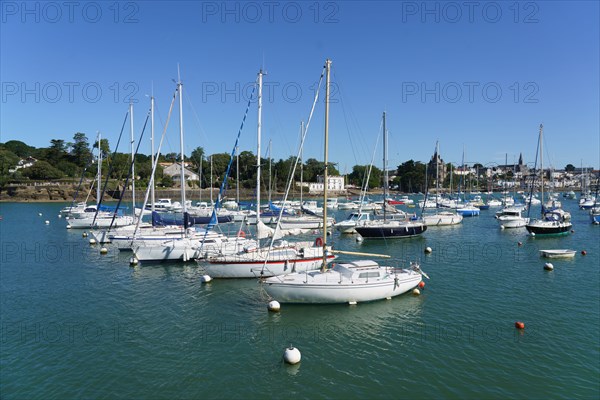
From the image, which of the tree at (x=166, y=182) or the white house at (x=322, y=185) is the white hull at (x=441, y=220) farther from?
the tree at (x=166, y=182)

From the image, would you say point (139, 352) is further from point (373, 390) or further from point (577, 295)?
point (577, 295)

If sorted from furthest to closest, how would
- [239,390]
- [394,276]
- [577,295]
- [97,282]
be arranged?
[97,282]
[577,295]
[394,276]
[239,390]

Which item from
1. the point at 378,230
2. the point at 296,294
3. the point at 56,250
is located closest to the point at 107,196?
the point at 56,250

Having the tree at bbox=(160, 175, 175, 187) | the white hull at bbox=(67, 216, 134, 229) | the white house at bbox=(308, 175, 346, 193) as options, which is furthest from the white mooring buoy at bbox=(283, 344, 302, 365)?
the white house at bbox=(308, 175, 346, 193)

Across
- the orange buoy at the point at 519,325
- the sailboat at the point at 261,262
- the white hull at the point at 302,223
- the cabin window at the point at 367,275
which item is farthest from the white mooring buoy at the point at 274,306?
the white hull at the point at 302,223

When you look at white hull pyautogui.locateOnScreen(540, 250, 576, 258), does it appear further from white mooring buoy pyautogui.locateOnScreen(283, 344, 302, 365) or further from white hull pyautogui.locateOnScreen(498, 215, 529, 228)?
white mooring buoy pyautogui.locateOnScreen(283, 344, 302, 365)

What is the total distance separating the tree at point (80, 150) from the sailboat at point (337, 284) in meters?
163

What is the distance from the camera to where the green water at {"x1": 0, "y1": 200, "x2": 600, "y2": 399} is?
1598cm

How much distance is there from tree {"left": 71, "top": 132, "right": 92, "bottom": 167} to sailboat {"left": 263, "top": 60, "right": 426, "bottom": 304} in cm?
16258

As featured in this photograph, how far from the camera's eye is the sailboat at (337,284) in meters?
23.7

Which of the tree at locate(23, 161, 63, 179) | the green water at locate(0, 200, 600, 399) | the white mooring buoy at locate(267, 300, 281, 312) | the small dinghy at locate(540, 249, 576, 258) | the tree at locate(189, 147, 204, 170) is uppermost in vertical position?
the tree at locate(189, 147, 204, 170)

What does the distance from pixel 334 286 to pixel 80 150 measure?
170332 millimetres

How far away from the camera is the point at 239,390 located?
1558 cm

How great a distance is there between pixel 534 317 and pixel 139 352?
20988 mm
